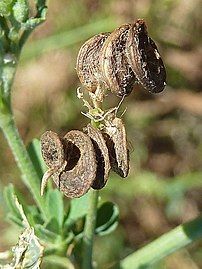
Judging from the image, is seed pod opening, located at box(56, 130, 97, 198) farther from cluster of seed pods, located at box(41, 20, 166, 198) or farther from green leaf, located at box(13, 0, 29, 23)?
green leaf, located at box(13, 0, 29, 23)

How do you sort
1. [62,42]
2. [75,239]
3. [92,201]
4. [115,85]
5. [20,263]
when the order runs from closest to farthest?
1. [115,85]
2. [20,263]
3. [92,201]
4. [75,239]
5. [62,42]

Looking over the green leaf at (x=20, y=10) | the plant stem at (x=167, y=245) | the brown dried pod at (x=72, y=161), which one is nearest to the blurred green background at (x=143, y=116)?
the plant stem at (x=167, y=245)

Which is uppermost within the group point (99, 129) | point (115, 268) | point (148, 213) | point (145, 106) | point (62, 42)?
point (99, 129)

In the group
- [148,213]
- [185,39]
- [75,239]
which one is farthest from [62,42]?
[75,239]

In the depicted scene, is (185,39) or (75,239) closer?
(75,239)

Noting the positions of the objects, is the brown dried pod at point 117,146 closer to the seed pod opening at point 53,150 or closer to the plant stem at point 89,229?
the seed pod opening at point 53,150

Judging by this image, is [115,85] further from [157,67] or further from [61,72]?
[61,72]

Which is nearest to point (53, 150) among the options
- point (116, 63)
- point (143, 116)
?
point (116, 63)

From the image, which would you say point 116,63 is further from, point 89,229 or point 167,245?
point 167,245
